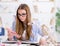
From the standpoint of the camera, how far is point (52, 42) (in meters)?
1.18

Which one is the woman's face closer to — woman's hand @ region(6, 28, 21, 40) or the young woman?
the young woman

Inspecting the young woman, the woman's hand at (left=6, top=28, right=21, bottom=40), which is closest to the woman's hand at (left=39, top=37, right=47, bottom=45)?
the young woman

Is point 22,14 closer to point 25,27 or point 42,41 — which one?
point 25,27

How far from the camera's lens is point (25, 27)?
47.3 inches

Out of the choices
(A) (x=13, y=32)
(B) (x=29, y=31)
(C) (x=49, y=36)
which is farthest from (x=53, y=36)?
(A) (x=13, y=32)

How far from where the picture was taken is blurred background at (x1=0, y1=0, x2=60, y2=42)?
1.18 meters

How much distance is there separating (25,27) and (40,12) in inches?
6.2

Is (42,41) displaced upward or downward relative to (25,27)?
downward

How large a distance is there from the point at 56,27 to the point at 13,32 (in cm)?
32

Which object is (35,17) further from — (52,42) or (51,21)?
(52,42)

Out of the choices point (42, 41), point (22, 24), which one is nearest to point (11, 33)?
point (22, 24)

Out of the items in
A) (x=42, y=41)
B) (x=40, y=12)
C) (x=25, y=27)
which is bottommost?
(x=42, y=41)

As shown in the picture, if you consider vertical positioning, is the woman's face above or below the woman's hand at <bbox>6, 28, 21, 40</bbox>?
above

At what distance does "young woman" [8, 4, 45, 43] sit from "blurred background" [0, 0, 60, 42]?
0.10ft
